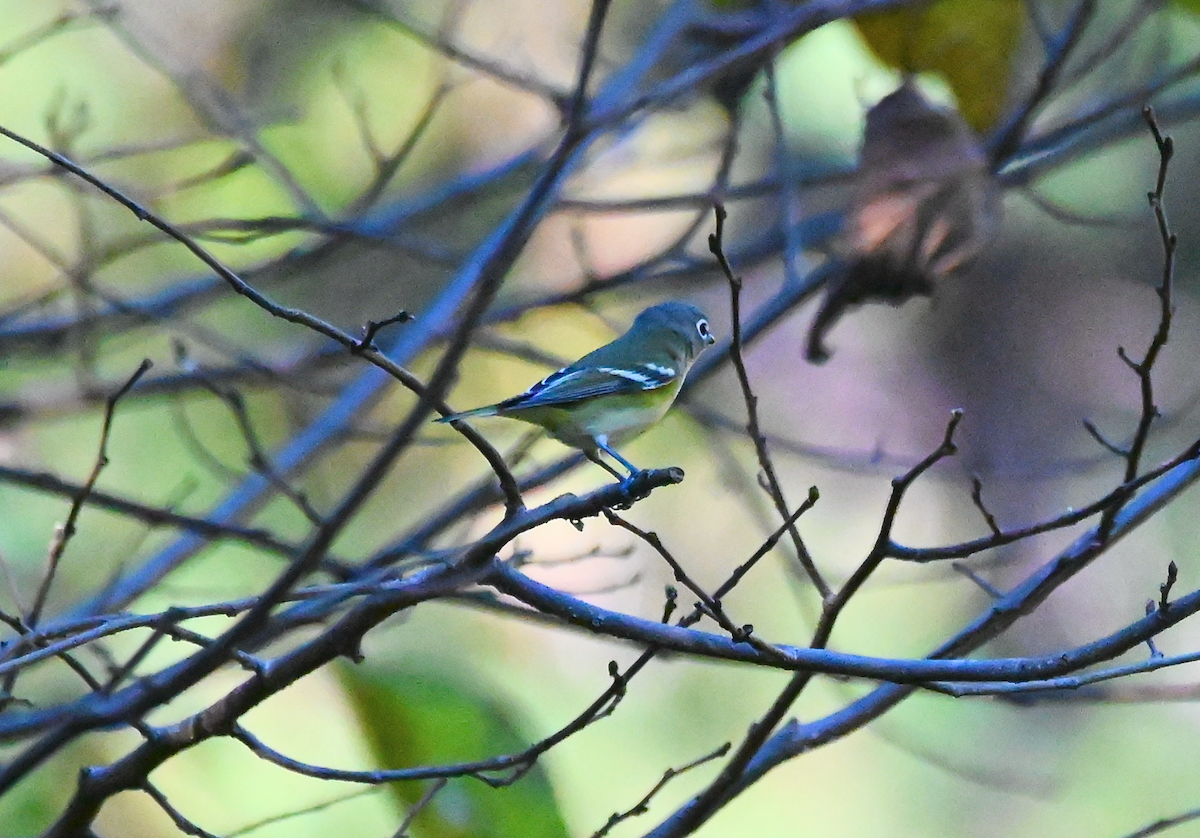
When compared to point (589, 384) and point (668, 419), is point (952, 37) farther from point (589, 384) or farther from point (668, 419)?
point (668, 419)

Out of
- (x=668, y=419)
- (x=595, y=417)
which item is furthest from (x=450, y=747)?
(x=668, y=419)

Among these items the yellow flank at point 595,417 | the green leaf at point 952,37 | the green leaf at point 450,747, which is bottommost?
the green leaf at point 450,747

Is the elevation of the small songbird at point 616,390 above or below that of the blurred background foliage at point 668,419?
below

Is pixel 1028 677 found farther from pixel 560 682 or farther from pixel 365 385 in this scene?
pixel 560 682

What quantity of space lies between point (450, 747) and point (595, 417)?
0.63 m

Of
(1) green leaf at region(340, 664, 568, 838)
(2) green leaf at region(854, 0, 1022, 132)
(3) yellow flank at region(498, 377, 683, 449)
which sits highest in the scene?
(2) green leaf at region(854, 0, 1022, 132)

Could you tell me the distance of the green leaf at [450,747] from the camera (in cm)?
214

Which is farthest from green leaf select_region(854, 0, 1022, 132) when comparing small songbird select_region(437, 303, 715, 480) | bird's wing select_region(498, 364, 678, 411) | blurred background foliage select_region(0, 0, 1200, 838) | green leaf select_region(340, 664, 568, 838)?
green leaf select_region(340, 664, 568, 838)

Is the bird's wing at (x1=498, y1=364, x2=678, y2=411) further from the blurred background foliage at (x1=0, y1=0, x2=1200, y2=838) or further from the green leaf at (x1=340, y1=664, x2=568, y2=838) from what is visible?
the blurred background foliage at (x1=0, y1=0, x2=1200, y2=838)

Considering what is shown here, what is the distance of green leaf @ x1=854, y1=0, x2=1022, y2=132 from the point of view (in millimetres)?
2699

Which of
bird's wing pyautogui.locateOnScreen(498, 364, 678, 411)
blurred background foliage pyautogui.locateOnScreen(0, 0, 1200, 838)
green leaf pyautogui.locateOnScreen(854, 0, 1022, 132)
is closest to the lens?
bird's wing pyautogui.locateOnScreen(498, 364, 678, 411)

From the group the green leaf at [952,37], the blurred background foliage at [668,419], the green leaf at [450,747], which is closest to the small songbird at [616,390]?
the green leaf at [450,747]

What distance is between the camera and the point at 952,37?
269 centimetres

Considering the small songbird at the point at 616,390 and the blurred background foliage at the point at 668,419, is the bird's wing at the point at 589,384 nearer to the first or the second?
the small songbird at the point at 616,390
